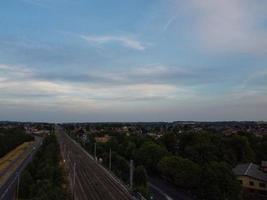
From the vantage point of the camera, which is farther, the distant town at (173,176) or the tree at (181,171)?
the tree at (181,171)

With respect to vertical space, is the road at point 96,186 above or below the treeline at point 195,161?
below

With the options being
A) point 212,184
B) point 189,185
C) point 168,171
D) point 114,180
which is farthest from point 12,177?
point 212,184

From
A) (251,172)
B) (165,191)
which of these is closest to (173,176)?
(165,191)

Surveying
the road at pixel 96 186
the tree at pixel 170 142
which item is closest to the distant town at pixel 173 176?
the road at pixel 96 186

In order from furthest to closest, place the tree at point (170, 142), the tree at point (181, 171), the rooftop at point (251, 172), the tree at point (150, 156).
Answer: the tree at point (170, 142)
the tree at point (150, 156)
the tree at point (181, 171)
the rooftop at point (251, 172)

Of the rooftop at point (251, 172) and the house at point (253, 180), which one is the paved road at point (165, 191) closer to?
the house at point (253, 180)

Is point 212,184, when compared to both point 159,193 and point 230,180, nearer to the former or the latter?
point 230,180

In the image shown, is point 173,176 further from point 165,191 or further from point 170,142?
point 170,142

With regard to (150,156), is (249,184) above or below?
below

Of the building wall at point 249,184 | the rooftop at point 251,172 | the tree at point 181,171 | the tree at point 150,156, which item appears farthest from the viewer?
the tree at point 150,156
